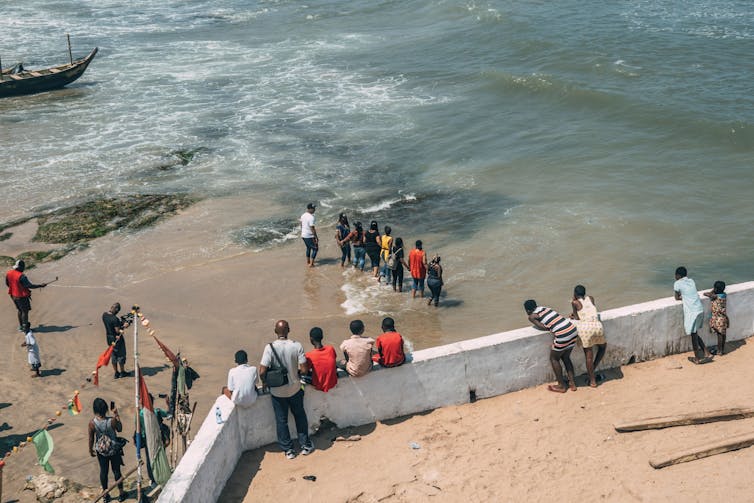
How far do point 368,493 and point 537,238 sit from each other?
33.9ft

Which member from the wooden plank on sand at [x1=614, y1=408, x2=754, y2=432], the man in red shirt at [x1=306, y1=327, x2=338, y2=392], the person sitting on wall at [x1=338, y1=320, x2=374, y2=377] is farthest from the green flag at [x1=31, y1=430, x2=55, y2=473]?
the wooden plank on sand at [x1=614, y1=408, x2=754, y2=432]

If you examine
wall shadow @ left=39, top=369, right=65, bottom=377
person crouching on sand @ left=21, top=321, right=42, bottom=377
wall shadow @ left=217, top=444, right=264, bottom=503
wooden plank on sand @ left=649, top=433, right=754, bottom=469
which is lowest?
wall shadow @ left=39, top=369, right=65, bottom=377

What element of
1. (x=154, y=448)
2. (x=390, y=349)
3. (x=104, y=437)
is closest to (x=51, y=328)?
(x=104, y=437)

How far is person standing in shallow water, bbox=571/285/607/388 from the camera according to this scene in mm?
8398

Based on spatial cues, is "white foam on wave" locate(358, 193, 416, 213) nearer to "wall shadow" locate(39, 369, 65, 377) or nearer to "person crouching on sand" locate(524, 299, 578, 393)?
"wall shadow" locate(39, 369, 65, 377)

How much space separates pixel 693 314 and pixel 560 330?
172 centimetres

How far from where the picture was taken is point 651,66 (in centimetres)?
2773

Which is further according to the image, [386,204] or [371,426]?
[386,204]

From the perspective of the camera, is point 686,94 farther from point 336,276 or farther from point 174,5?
point 174,5

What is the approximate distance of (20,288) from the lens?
12828 millimetres

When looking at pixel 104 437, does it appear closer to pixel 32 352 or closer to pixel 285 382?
pixel 285 382

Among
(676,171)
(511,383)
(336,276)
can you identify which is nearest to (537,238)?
(336,276)

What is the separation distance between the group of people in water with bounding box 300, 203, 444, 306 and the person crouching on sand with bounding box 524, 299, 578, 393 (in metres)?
4.91

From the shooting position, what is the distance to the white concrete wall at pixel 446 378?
24.5 ft
